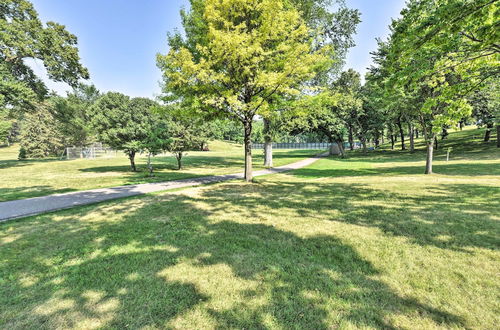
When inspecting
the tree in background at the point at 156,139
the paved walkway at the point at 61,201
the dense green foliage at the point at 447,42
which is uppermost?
the dense green foliage at the point at 447,42

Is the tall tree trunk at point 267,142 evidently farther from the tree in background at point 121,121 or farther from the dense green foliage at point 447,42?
the dense green foliage at point 447,42

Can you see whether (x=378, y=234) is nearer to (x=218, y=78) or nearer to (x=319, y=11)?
(x=218, y=78)

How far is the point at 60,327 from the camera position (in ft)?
8.16

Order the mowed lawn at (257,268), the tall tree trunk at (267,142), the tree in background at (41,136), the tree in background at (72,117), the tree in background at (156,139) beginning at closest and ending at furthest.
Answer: the mowed lawn at (257,268) < the tree in background at (156,139) < the tall tree trunk at (267,142) < the tree in background at (72,117) < the tree in background at (41,136)

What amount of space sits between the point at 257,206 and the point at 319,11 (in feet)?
62.1

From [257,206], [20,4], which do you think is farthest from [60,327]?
[20,4]

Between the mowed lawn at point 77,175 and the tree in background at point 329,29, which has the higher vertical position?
the tree in background at point 329,29

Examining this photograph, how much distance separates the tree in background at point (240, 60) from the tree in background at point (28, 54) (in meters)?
19.7

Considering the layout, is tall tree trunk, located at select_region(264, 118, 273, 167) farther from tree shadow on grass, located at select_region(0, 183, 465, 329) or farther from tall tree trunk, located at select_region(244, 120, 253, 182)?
tree shadow on grass, located at select_region(0, 183, 465, 329)

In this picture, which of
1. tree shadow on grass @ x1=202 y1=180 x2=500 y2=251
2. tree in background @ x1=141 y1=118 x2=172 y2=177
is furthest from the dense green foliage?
tree in background @ x1=141 y1=118 x2=172 y2=177

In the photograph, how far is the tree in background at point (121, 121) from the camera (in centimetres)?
1595

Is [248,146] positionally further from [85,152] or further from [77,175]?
[85,152]

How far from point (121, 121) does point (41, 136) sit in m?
39.3

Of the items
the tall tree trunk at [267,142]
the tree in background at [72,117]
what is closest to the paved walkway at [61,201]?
the tree in background at [72,117]
